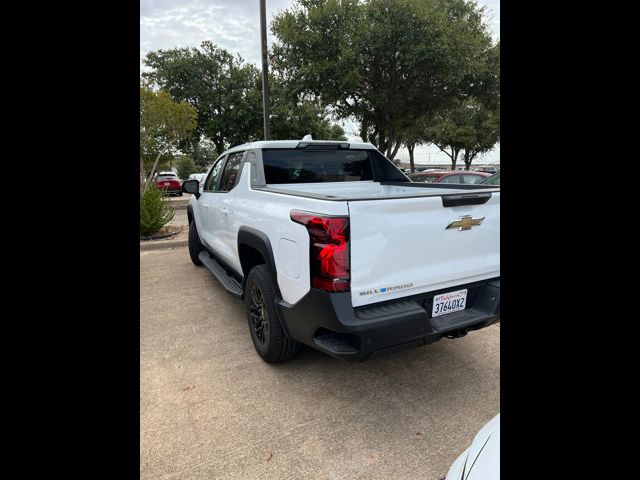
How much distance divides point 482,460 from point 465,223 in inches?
64.8

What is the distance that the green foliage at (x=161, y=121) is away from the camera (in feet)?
35.7

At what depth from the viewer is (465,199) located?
2.74 meters

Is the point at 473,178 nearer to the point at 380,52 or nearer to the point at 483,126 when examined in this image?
the point at 380,52

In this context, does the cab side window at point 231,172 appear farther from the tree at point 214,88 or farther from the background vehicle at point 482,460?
the tree at point 214,88

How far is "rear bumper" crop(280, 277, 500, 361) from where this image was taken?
241 centimetres

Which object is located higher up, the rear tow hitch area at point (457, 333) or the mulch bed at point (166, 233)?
the mulch bed at point (166, 233)

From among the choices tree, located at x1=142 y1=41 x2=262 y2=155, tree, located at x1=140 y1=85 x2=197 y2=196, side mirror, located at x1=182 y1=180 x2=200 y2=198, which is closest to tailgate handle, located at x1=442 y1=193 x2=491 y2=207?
side mirror, located at x1=182 y1=180 x2=200 y2=198

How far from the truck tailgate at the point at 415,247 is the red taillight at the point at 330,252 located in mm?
50

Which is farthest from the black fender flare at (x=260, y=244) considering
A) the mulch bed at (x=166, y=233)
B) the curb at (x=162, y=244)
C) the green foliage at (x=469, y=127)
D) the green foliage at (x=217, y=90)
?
the green foliage at (x=469, y=127)
